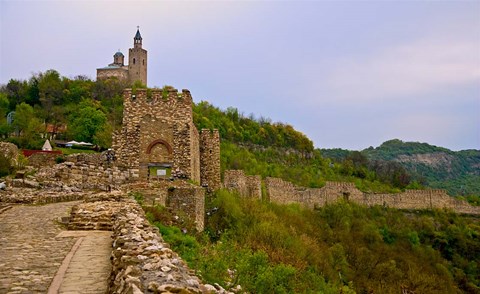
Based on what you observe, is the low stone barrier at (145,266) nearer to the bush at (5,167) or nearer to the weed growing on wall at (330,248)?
the weed growing on wall at (330,248)

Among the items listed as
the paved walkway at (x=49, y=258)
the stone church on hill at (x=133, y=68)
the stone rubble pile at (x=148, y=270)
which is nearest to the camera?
the stone rubble pile at (x=148, y=270)

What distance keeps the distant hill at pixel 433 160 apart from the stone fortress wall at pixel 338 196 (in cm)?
4675

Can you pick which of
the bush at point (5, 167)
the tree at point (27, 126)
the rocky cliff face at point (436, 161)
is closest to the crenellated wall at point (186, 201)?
the bush at point (5, 167)

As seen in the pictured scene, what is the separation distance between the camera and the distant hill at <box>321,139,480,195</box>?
99938 mm

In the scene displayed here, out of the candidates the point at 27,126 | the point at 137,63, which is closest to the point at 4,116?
the point at 27,126

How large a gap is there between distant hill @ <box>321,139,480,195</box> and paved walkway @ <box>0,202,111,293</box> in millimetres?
88243

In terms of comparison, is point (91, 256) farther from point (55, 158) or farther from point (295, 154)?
point (295, 154)

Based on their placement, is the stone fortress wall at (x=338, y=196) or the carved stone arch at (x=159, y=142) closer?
the carved stone arch at (x=159, y=142)

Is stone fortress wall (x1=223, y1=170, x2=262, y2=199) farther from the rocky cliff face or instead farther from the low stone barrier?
the rocky cliff face

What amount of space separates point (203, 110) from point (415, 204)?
79.3 feet

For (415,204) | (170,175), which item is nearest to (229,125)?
(415,204)

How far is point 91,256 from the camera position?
7.04m

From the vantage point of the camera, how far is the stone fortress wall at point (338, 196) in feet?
89.3

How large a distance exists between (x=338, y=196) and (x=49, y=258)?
1339 inches
